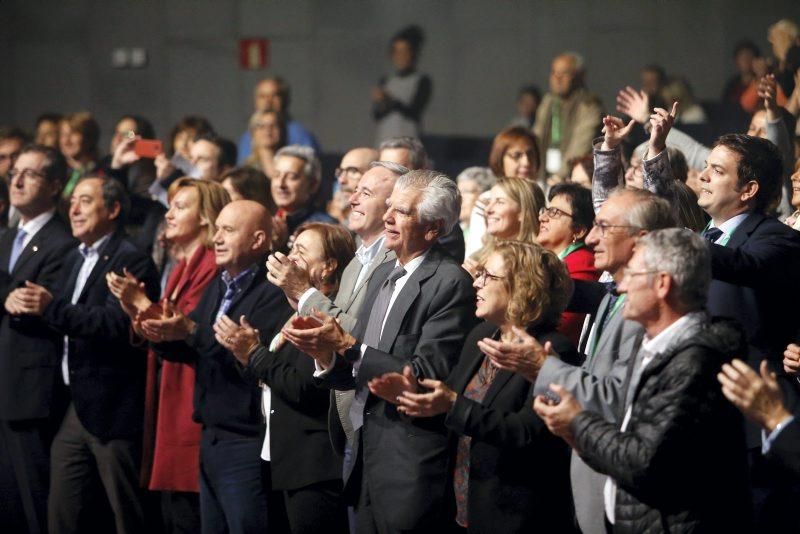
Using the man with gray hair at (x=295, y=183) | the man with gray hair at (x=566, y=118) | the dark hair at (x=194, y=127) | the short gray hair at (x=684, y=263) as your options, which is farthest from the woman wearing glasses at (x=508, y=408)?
the dark hair at (x=194, y=127)

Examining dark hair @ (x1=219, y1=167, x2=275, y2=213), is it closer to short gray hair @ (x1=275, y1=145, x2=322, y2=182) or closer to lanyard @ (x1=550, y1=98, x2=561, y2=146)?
short gray hair @ (x1=275, y1=145, x2=322, y2=182)

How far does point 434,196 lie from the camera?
153 inches

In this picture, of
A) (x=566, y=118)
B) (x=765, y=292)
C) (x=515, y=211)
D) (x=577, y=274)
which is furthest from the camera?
(x=566, y=118)

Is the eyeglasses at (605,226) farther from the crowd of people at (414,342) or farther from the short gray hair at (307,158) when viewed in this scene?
the short gray hair at (307,158)

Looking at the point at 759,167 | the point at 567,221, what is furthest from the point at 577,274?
the point at 759,167

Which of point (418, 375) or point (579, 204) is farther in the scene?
point (579, 204)

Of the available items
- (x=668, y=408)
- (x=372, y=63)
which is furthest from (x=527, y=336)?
(x=372, y=63)

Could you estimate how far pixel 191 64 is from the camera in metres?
9.98

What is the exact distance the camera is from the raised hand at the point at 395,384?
3367 mm

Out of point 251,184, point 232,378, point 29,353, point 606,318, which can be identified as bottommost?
point 29,353

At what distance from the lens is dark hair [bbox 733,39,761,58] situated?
29.0ft

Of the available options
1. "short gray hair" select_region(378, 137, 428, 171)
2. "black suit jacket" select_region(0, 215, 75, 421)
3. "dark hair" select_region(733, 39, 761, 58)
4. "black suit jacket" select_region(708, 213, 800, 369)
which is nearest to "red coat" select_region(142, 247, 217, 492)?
"black suit jacket" select_region(0, 215, 75, 421)

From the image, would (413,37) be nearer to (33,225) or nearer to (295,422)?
(33,225)

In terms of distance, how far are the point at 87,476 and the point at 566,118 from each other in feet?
11.6
